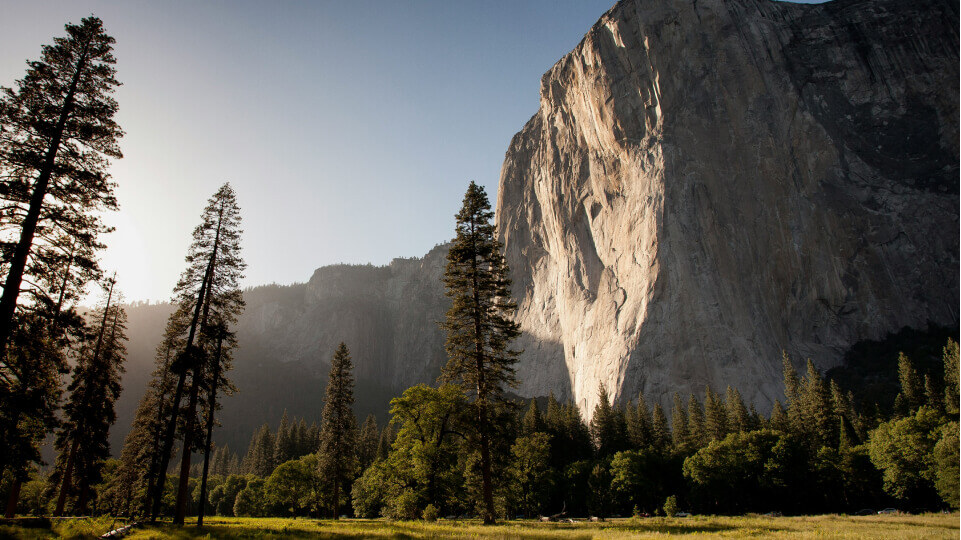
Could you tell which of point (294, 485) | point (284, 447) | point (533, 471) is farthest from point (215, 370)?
point (284, 447)

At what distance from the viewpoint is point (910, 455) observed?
4322 cm

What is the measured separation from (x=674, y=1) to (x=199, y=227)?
371 ft

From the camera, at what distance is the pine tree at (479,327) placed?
20672 mm

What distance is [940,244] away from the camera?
105 m

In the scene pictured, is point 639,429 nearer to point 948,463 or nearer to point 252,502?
point 948,463

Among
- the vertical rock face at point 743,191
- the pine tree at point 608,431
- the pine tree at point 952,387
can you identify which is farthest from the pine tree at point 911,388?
the pine tree at point 608,431

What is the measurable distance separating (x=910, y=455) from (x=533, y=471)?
33.1 m

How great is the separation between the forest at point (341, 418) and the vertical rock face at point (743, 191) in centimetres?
2785

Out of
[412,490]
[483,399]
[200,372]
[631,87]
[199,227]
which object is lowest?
[412,490]

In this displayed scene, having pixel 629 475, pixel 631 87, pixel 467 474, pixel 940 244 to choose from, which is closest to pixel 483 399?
pixel 467 474

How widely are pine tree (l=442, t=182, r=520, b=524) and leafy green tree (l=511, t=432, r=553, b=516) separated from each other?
30.4 metres

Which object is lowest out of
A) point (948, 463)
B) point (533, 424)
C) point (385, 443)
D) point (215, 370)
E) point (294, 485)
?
point (294, 485)

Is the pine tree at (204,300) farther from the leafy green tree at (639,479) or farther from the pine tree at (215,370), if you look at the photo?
the leafy green tree at (639,479)

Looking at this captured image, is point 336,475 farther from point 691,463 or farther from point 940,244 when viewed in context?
point 940,244
